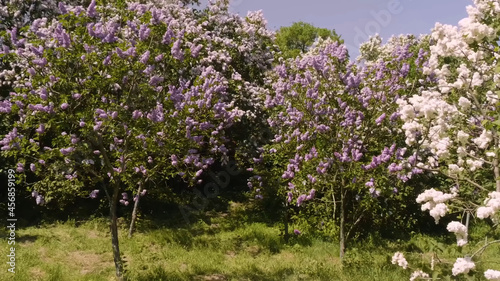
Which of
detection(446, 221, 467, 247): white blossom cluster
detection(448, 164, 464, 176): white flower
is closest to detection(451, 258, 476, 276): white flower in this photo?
detection(446, 221, 467, 247): white blossom cluster

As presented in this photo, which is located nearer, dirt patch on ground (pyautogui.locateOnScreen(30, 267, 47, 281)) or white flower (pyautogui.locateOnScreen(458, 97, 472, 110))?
white flower (pyautogui.locateOnScreen(458, 97, 472, 110))

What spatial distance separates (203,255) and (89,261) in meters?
2.83

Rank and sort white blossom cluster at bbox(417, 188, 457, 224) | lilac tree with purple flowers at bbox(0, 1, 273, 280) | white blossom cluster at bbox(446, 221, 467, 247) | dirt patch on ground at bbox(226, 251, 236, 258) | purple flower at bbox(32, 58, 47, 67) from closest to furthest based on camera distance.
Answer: white blossom cluster at bbox(446, 221, 467, 247), white blossom cluster at bbox(417, 188, 457, 224), purple flower at bbox(32, 58, 47, 67), lilac tree with purple flowers at bbox(0, 1, 273, 280), dirt patch on ground at bbox(226, 251, 236, 258)

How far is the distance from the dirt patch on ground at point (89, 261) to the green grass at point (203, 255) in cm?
2

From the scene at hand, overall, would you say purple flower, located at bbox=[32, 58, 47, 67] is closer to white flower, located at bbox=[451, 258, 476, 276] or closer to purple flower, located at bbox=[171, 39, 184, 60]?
purple flower, located at bbox=[171, 39, 184, 60]

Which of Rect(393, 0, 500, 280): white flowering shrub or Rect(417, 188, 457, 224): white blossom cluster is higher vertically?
Rect(393, 0, 500, 280): white flowering shrub

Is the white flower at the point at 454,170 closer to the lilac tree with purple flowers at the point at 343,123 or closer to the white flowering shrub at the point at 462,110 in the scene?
the white flowering shrub at the point at 462,110

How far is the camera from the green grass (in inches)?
332

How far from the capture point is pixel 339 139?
9.16 metres

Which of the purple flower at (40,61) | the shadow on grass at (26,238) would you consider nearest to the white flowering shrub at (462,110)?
the purple flower at (40,61)

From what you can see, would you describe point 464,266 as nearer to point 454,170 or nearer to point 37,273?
point 454,170

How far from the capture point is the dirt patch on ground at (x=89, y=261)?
8.87 metres

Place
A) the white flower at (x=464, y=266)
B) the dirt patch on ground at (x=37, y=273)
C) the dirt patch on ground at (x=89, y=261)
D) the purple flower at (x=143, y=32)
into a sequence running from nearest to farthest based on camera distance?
1. the white flower at (x=464, y=266)
2. the purple flower at (x=143, y=32)
3. the dirt patch on ground at (x=37, y=273)
4. the dirt patch on ground at (x=89, y=261)

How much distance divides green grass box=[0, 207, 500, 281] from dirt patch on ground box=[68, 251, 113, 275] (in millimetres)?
15
